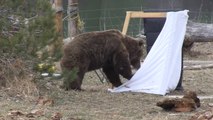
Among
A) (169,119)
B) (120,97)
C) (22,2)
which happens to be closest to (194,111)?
(169,119)

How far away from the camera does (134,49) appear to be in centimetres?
1160

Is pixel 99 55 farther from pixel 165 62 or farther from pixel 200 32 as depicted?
pixel 200 32

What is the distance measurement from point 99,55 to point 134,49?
3.38 ft

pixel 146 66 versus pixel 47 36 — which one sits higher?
pixel 47 36

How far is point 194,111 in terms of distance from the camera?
7941mm

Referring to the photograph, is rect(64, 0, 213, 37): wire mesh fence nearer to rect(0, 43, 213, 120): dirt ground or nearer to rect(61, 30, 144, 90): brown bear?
rect(0, 43, 213, 120): dirt ground

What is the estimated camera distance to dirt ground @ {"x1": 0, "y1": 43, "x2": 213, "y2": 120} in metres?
7.35

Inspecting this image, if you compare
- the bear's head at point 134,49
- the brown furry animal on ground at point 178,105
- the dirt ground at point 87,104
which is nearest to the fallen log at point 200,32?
the dirt ground at point 87,104

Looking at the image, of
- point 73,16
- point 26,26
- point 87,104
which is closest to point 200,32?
point 73,16

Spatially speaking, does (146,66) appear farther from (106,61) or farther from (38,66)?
(38,66)

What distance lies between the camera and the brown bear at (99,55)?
10516 mm

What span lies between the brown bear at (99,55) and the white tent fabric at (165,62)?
0.36 meters

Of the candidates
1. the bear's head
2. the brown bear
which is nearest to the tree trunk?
the bear's head

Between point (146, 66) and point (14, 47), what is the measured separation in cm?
321
